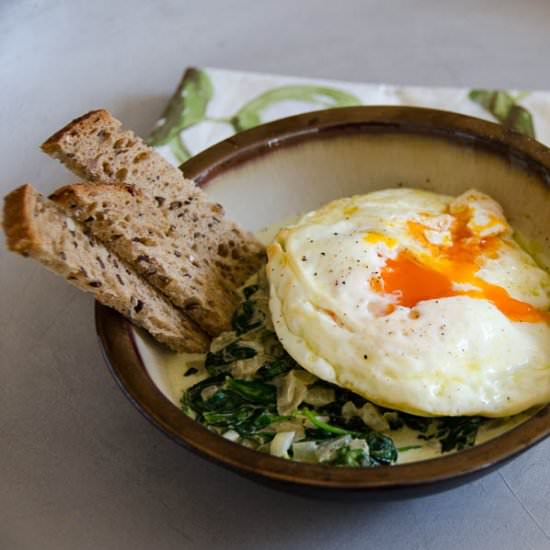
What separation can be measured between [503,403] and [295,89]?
221 cm

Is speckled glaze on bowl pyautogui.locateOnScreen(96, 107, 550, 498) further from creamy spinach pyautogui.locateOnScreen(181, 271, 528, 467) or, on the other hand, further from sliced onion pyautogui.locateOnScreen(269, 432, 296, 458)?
sliced onion pyautogui.locateOnScreen(269, 432, 296, 458)

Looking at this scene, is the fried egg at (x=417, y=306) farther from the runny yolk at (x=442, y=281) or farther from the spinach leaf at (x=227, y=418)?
the spinach leaf at (x=227, y=418)

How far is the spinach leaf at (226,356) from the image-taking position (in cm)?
259

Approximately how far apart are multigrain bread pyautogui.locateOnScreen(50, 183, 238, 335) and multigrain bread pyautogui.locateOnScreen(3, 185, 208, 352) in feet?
0.10

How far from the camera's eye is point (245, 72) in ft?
13.5

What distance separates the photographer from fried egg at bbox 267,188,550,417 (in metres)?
2.26

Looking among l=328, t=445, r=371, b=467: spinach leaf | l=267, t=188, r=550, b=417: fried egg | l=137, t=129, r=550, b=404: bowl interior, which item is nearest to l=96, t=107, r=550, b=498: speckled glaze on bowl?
l=137, t=129, r=550, b=404: bowl interior

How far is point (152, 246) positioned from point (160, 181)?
0.26 meters

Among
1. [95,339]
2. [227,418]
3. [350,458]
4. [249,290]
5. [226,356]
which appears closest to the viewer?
[350,458]

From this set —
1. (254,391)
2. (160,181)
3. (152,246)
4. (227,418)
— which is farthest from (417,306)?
(160,181)

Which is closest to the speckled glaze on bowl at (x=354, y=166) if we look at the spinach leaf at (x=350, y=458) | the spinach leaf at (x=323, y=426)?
the spinach leaf at (x=323, y=426)

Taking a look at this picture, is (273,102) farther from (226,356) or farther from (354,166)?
(226,356)

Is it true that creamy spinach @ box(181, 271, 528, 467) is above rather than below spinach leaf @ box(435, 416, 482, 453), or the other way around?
above

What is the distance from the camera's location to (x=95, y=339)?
307 cm
